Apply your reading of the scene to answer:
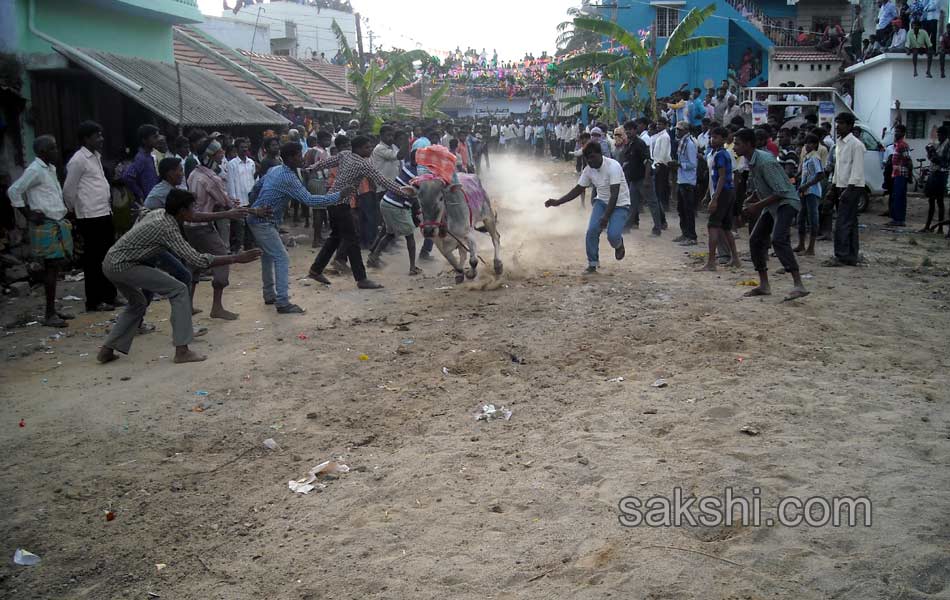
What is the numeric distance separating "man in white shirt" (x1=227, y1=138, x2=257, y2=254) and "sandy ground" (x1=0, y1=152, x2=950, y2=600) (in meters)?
3.12

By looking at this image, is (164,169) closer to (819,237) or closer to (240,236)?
(240,236)

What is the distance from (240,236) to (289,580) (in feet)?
29.7

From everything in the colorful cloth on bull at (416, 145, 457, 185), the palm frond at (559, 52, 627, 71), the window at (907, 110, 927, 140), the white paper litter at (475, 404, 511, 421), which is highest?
the palm frond at (559, 52, 627, 71)

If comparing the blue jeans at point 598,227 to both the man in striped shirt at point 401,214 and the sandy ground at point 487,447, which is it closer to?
the sandy ground at point 487,447

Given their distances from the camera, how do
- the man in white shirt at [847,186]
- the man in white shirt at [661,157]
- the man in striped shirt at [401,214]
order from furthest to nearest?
the man in white shirt at [661,157], the man in striped shirt at [401,214], the man in white shirt at [847,186]

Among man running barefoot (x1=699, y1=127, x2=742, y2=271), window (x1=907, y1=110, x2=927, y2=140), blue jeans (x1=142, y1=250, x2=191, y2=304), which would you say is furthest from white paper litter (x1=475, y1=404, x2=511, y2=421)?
window (x1=907, y1=110, x2=927, y2=140)

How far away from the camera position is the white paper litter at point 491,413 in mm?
6123

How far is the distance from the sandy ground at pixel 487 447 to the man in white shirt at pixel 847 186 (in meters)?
1.43

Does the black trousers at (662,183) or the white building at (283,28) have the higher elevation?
the white building at (283,28)

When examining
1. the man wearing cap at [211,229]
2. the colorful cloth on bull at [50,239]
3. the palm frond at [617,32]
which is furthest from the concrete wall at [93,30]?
the palm frond at [617,32]

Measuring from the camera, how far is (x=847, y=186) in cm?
1046

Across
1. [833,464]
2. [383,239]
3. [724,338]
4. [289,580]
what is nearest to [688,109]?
[383,239]

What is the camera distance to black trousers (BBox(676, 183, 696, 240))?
13.2m
